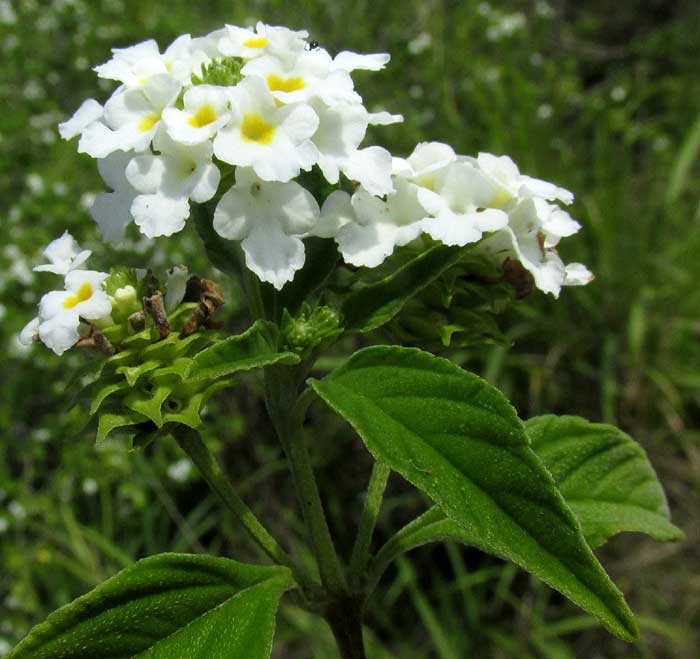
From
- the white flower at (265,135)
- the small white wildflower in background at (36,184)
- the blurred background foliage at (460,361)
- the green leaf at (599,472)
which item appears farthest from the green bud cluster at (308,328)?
the small white wildflower in background at (36,184)

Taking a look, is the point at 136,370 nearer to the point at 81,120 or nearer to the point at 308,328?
the point at 308,328

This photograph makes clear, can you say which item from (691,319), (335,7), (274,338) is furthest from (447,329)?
(335,7)

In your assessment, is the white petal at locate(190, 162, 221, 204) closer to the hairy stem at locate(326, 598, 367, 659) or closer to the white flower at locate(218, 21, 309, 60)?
the white flower at locate(218, 21, 309, 60)

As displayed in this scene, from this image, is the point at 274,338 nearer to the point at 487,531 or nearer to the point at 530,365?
the point at 487,531

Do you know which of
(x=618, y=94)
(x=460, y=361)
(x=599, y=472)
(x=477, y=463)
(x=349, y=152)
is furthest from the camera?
(x=618, y=94)

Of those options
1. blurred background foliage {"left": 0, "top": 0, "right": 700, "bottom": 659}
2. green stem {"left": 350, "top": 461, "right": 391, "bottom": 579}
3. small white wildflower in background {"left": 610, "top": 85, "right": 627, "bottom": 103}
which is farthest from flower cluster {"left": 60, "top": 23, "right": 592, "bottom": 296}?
small white wildflower in background {"left": 610, "top": 85, "right": 627, "bottom": 103}

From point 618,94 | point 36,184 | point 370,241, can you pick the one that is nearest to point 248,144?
point 370,241
